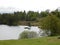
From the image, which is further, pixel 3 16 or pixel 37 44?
pixel 3 16

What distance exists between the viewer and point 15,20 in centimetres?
8438

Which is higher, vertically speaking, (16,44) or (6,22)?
(16,44)

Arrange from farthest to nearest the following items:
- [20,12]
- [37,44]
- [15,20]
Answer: [20,12], [15,20], [37,44]

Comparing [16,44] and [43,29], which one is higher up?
[16,44]

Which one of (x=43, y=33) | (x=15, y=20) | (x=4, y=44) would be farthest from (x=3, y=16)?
(x=4, y=44)

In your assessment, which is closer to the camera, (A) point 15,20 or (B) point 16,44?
(B) point 16,44

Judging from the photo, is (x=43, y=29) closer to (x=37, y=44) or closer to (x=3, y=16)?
(x=37, y=44)

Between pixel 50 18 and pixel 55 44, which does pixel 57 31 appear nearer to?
pixel 50 18

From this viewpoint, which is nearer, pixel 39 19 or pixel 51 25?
pixel 51 25

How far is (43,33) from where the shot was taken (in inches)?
1719

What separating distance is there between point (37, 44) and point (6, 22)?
244ft

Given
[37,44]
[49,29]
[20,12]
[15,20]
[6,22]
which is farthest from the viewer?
[20,12]

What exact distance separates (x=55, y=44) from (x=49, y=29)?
25682 mm

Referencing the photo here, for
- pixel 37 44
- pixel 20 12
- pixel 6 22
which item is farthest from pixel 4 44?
pixel 20 12
